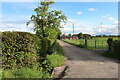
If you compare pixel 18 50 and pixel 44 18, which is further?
pixel 44 18

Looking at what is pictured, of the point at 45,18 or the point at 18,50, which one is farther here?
the point at 45,18

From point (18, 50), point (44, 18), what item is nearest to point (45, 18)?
point (44, 18)

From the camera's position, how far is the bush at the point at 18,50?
6469 mm

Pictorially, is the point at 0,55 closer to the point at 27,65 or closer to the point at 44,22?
the point at 27,65

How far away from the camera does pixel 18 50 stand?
7.00 m

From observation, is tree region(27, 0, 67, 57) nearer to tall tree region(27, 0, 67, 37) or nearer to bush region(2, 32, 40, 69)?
tall tree region(27, 0, 67, 37)

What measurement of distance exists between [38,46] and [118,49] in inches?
289

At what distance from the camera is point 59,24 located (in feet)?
117

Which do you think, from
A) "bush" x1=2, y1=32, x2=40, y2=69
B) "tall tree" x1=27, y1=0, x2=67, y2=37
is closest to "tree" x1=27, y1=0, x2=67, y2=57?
"tall tree" x1=27, y1=0, x2=67, y2=37

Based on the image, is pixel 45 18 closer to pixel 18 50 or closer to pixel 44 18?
pixel 44 18

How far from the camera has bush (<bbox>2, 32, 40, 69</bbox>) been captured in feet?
21.2

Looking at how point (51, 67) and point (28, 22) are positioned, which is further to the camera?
point (28, 22)

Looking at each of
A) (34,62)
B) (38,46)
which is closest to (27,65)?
(34,62)

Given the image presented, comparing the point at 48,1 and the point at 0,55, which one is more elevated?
the point at 48,1
